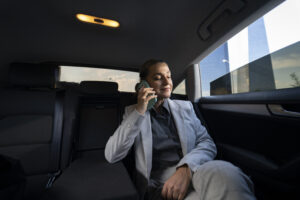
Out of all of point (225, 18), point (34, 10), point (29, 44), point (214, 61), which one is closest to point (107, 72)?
point (29, 44)

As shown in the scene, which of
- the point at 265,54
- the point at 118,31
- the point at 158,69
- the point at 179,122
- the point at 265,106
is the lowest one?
the point at 179,122

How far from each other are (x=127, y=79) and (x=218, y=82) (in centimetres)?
155

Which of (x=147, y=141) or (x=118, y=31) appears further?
(x=118, y=31)

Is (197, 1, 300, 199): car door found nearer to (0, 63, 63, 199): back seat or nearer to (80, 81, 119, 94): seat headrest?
(80, 81, 119, 94): seat headrest

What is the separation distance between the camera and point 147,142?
1059 millimetres

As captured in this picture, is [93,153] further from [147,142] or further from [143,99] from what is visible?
[143,99]

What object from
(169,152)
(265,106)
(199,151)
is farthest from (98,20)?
(265,106)

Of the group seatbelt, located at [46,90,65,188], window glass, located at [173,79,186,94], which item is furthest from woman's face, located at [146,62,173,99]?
window glass, located at [173,79,186,94]

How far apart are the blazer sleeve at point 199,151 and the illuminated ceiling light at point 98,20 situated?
49.9 inches

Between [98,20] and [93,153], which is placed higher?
[98,20]

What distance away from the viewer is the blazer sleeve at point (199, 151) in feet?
3.01

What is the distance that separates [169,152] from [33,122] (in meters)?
1.37

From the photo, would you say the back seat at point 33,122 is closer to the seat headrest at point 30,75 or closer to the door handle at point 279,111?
the seat headrest at point 30,75

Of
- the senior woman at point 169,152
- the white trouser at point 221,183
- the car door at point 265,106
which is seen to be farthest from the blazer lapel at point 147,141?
the car door at point 265,106
